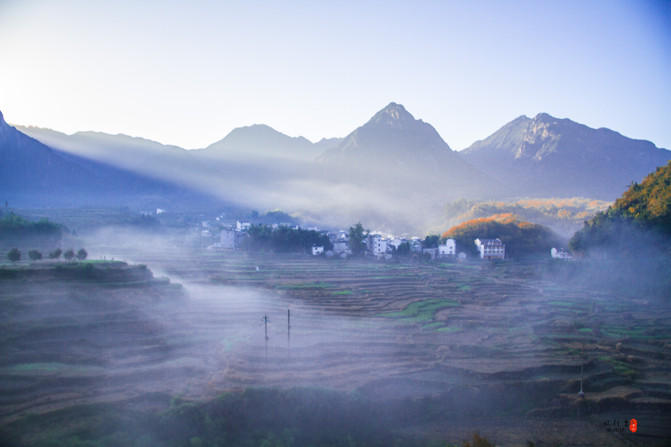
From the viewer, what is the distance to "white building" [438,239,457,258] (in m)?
58.8

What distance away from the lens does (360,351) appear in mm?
17344

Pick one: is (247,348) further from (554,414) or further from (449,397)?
(554,414)

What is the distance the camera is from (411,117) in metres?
152

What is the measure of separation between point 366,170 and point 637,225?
304 feet

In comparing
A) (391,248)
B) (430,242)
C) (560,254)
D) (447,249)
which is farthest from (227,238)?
(560,254)

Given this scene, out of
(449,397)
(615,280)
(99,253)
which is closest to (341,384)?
(449,397)

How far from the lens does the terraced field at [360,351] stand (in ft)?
44.1

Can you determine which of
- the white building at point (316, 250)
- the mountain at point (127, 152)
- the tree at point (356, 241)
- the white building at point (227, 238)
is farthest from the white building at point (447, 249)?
the mountain at point (127, 152)

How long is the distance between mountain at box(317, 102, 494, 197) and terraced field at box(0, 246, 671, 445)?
8914cm

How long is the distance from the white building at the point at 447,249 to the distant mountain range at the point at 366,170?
32.7m

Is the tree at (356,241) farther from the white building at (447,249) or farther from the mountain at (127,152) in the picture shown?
the mountain at (127,152)

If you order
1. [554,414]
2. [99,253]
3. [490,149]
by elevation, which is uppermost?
[490,149]

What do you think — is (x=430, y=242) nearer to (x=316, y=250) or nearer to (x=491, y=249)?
(x=491, y=249)

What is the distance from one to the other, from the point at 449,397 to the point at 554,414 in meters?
3.40
